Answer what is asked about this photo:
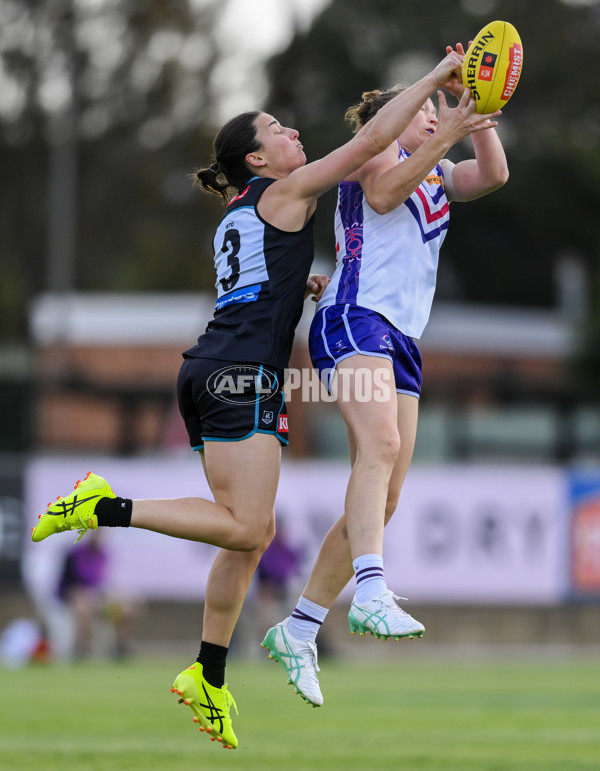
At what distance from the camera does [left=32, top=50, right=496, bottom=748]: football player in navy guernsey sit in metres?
5.75

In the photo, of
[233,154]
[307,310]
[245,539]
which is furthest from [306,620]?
[307,310]

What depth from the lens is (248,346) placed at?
19.1 ft

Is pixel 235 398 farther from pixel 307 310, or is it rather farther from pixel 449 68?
pixel 307 310

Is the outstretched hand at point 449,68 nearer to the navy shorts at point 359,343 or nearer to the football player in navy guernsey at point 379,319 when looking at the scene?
the football player in navy guernsey at point 379,319

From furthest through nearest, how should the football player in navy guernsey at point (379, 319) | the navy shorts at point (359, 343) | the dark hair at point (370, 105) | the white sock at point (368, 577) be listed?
the dark hair at point (370, 105), the navy shorts at point (359, 343), the football player in navy guernsey at point (379, 319), the white sock at point (368, 577)

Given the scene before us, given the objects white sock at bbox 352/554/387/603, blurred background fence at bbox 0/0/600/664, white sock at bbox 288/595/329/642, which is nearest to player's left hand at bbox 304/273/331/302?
white sock at bbox 352/554/387/603

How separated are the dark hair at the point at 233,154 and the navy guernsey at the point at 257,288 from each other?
154 millimetres

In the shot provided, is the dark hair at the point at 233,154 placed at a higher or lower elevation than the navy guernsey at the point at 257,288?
higher

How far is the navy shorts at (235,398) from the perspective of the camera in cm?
582

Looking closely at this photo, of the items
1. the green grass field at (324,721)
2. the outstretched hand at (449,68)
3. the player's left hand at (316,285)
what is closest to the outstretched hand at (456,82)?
the outstretched hand at (449,68)

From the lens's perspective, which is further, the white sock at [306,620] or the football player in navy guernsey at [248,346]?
the white sock at [306,620]

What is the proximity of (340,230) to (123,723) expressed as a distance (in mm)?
6164

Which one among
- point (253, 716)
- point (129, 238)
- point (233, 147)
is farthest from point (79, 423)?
point (233, 147)

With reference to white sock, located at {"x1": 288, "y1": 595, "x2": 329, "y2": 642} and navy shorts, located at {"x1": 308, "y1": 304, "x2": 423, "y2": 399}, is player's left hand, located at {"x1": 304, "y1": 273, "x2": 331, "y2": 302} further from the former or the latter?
white sock, located at {"x1": 288, "y1": 595, "x2": 329, "y2": 642}
